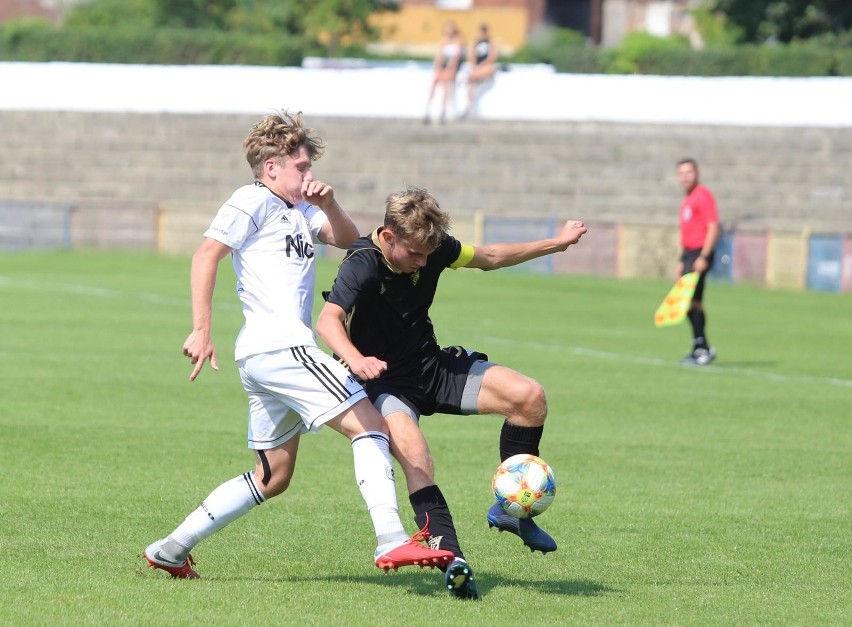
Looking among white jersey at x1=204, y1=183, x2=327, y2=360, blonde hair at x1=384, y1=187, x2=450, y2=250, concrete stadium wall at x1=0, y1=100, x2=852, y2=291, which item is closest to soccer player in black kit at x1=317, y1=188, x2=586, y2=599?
blonde hair at x1=384, y1=187, x2=450, y2=250

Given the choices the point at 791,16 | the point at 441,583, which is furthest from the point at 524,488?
the point at 791,16

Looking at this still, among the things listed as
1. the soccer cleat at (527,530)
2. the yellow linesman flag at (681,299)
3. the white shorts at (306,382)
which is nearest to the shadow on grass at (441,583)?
the soccer cleat at (527,530)

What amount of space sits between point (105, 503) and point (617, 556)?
303cm

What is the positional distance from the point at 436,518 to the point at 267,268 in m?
1.33

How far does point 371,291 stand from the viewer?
6578 millimetres

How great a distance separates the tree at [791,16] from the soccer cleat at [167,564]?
40082mm

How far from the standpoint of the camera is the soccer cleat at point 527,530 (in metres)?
6.81

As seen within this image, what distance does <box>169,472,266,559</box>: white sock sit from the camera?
6539 mm

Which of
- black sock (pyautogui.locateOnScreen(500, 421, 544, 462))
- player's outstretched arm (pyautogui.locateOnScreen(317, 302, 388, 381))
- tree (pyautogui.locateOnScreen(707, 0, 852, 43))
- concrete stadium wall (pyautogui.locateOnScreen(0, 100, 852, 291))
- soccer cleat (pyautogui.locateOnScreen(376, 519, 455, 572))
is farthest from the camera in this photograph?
tree (pyautogui.locateOnScreen(707, 0, 852, 43))

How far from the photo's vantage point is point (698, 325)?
55.2 ft

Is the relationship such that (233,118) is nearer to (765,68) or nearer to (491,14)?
(765,68)

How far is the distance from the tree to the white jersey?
130ft

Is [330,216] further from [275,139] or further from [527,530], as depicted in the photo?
[527,530]

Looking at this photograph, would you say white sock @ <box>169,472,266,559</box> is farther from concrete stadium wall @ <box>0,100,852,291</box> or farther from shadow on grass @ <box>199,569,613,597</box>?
concrete stadium wall @ <box>0,100,852,291</box>
